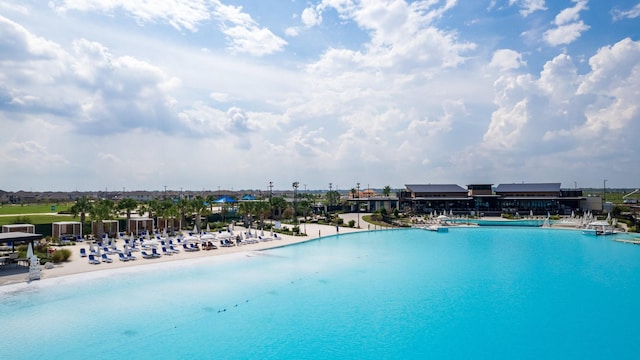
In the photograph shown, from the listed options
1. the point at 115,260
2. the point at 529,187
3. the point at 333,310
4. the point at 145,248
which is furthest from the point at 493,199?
the point at 115,260

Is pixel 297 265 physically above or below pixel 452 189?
below

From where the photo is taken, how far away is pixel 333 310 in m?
23.5

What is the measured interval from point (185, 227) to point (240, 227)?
7.66m

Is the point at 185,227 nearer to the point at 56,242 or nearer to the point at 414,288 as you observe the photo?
the point at 56,242

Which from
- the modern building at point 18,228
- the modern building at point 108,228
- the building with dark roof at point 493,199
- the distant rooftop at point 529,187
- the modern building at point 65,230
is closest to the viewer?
the modern building at point 18,228

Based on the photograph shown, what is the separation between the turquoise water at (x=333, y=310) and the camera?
60.6ft

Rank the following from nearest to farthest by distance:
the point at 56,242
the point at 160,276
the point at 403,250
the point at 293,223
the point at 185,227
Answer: the point at 160,276 < the point at 56,242 < the point at 403,250 < the point at 185,227 < the point at 293,223

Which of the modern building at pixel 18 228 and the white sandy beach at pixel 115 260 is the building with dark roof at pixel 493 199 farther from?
the modern building at pixel 18 228

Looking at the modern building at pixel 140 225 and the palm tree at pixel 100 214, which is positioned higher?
the palm tree at pixel 100 214

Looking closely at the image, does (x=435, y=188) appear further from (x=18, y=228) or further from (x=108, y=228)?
(x=18, y=228)

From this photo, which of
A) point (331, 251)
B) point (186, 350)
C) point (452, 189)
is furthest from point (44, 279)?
point (452, 189)

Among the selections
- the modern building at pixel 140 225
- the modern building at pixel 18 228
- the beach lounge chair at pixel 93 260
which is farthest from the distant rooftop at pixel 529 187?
the modern building at pixel 18 228

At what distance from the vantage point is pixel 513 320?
21938 mm

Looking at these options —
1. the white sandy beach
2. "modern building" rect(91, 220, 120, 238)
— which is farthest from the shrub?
"modern building" rect(91, 220, 120, 238)
